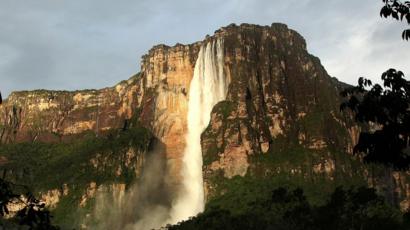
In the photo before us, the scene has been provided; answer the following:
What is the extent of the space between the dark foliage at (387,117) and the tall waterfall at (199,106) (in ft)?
481

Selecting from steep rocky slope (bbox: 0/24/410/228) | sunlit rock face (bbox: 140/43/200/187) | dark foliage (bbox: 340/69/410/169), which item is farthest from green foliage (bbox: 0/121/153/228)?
dark foliage (bbox: 340/69/410/169)

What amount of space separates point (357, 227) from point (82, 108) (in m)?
119

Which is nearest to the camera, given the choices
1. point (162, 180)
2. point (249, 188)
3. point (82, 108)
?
point (249, 188)

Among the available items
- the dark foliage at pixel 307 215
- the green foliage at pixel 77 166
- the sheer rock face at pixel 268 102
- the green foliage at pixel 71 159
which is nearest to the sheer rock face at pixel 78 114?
the green foliage at pixel 71 159

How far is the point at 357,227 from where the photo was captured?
8806cm

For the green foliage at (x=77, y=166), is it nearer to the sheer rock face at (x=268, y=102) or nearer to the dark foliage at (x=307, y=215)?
the sheer rock face at (x=268, y=102)

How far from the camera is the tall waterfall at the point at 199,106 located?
16188cm

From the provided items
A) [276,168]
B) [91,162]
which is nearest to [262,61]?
[276,168]

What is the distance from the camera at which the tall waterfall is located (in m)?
162

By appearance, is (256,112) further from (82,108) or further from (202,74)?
(82,108)

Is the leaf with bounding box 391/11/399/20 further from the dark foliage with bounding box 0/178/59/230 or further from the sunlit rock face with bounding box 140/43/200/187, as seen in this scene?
the sunlit rock face with bounding box 140/43/200/187

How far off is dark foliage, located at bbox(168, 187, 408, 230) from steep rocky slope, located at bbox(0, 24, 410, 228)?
21.3 m

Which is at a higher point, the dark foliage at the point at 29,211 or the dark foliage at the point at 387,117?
the dark foliage at the point at 387,117

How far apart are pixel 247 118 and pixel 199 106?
17707mm
